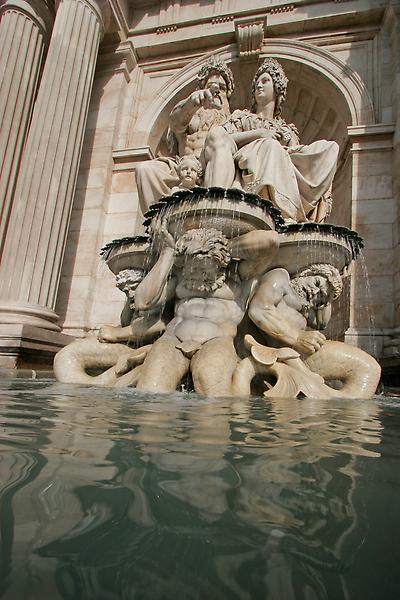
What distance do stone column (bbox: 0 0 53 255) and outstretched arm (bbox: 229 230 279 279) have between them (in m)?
4.24

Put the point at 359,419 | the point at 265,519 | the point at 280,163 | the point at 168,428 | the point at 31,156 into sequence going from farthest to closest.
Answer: the point at 31,156 < the point at 280,163 < the point at 359,419 < the point at 168,428 < the point at 265,519

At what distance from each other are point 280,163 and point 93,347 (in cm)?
247

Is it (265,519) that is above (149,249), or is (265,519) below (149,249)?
below

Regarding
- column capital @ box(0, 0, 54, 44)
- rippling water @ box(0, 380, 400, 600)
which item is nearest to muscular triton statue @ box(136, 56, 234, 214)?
column capital @ box(0, 0, 54, 44)

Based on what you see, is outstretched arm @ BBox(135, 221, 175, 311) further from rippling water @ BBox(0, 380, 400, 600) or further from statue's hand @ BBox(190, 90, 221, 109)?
statue's hand @ BBox(190, 90, 221, 109)

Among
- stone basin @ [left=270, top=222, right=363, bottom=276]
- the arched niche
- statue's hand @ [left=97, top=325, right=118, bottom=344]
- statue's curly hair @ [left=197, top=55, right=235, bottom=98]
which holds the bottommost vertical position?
statue's hand @ [left=97, top=325, right=118, bottom=344]

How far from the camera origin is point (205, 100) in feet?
15.8

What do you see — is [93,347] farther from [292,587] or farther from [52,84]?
[52,84]

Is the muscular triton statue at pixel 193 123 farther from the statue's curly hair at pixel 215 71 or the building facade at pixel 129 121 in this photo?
the building facade at pixel 129 121

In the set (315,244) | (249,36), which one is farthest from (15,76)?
(315,244)

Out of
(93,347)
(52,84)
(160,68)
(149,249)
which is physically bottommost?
(93,347)

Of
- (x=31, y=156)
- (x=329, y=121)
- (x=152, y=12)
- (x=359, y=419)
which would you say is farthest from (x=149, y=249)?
(x=152, y=12)

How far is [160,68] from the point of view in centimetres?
764

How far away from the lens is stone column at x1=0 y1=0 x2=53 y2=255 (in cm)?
596
